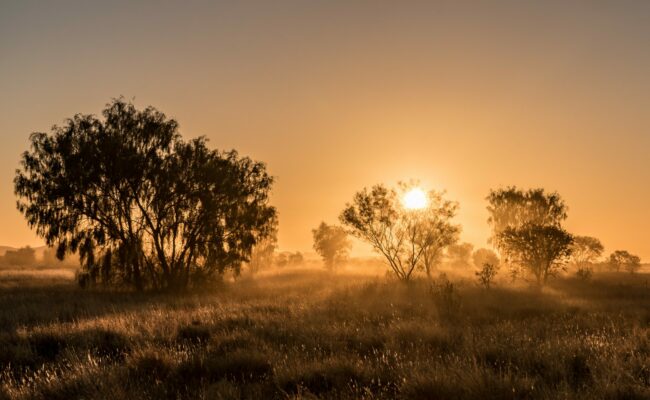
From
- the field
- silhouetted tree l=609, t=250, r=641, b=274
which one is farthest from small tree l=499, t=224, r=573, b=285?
silhouetted tree l=609, t=250, r=641, b=274

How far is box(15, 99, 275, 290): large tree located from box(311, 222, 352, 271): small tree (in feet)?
108

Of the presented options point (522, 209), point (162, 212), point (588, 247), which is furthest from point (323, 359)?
point (588, 247)

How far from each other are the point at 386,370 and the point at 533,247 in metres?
27.9

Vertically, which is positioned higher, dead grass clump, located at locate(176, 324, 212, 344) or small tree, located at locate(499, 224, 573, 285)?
small tree, located at locate(499, 224, 573, 285)

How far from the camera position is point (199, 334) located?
36.8 ft

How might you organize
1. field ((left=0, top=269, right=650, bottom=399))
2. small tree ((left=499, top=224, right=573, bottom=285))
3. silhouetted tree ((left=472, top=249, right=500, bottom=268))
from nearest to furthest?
field ((left=0, top=269, right=650, bottom=399)) → small tree ((left=499, top=224, right=573, bottom=285)) → silhouetted tree ((left=472, top=249, right=500, bottom=268))

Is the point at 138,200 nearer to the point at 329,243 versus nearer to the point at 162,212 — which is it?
the point at 162,212

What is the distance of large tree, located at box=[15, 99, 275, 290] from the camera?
24.9 meters

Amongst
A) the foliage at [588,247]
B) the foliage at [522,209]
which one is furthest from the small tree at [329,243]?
the foliage at [588,247]

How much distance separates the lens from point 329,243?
61281mm

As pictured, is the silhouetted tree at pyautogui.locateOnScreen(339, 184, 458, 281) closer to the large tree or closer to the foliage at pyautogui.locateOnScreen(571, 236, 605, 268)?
the large tree

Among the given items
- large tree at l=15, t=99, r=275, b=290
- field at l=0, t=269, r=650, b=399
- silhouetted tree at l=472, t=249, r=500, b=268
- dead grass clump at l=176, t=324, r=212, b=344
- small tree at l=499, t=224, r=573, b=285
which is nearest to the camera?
field at l=0, t=269, r=650, b=399

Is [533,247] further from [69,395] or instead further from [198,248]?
[69,395]

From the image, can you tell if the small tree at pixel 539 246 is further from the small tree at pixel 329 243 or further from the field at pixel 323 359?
the small tree at pixel 329 243
